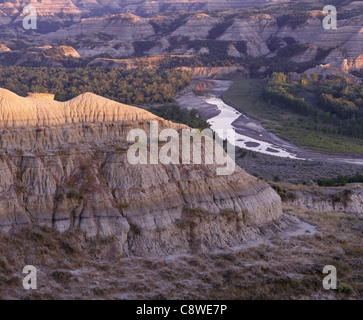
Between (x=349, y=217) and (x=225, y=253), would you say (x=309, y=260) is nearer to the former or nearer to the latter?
(x=225, y=253)

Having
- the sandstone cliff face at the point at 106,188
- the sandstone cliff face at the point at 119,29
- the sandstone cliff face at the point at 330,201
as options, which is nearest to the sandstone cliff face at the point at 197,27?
the sandstone cliff face at the point at 119,29

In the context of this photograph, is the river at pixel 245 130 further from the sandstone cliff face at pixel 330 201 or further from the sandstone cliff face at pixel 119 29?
the sandstone cliff face at pixel 119 29

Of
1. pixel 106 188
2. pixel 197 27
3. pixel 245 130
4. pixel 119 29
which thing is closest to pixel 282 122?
pixel 245 130

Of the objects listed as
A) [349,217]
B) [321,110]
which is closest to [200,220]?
[349,217]

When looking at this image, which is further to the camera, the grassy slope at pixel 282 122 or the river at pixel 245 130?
the grassy slope at pixel 282 122

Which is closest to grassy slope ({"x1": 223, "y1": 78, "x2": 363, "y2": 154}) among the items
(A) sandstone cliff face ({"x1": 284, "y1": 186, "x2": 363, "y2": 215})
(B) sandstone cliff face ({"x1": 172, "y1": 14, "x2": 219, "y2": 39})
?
(A) sandstone cliff face ({"x1": 284, "y1": 186, "x2": 363, "y2": 215})

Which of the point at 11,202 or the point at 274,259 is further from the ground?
the point at 11,202

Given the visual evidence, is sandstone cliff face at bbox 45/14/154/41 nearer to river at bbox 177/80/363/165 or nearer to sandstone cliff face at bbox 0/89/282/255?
river at bbox 177/80/363/165

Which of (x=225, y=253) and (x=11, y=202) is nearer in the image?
(x=11, y=202)
